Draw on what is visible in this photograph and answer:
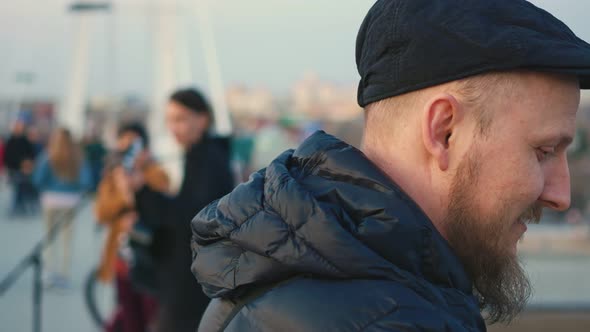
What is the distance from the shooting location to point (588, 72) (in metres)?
1.12

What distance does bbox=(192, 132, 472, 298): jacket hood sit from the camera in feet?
3.53

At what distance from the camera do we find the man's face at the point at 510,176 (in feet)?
3.76

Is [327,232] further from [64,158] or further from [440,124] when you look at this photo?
[64,158]

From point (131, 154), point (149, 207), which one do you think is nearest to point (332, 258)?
point (149, 207)

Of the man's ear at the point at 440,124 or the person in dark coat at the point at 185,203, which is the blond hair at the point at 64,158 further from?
the man's ear at the point at 440,124

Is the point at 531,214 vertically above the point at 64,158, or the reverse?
the point at 531,214

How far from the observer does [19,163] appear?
16.3 meters

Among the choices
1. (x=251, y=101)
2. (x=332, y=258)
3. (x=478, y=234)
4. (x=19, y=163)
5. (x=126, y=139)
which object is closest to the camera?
(x=332, y=258)

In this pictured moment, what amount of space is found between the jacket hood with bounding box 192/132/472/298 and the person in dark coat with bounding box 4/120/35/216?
1554 cm

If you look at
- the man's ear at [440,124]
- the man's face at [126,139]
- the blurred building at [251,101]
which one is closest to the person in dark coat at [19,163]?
the blurred building at [251,101]

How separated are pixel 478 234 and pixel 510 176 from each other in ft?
0.32

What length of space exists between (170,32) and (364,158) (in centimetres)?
1475

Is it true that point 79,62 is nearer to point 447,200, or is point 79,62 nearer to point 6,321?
point 6,321

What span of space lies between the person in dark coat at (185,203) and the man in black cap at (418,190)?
277 cm
